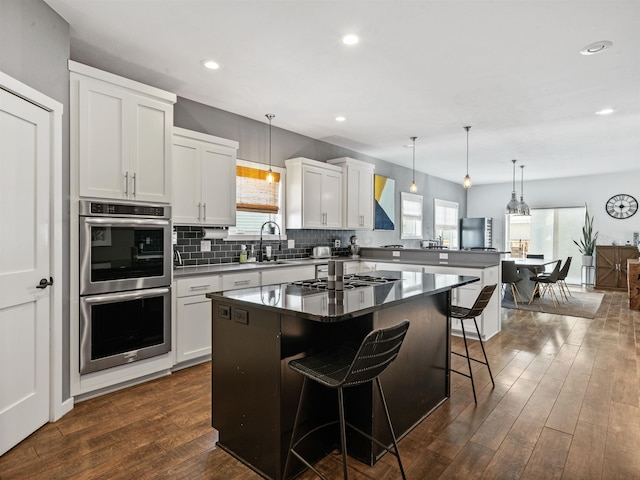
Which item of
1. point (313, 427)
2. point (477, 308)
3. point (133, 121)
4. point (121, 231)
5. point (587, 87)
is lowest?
point (313, 427)

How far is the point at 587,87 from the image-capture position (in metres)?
3.76

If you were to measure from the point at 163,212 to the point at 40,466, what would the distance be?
191 cm

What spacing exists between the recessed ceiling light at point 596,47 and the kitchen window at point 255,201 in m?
Result: 3.09

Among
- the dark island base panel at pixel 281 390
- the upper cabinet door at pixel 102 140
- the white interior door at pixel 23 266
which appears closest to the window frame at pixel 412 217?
the dark island base panel at pixel 281 390

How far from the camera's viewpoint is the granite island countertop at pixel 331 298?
1752 millimetres

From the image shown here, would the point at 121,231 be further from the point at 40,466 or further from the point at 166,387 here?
the point at 40,466

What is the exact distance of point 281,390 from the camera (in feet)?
6.25

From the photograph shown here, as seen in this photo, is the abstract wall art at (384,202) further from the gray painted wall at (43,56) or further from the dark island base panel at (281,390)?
the gray painted wall at (43,56)

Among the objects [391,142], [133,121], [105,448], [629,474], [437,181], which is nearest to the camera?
[629,474]

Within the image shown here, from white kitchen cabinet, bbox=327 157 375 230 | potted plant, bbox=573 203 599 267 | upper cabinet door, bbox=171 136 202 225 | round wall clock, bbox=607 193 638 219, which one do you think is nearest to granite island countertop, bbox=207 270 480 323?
upper cabinet door, bbox=171 136 202 225

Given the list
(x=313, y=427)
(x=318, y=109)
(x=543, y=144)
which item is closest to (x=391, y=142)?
(x=318, y=109)

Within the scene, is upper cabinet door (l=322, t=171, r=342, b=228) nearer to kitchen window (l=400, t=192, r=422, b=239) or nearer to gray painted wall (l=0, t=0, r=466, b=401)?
gray painted wall (l=0, t=0, r=466, b=401)

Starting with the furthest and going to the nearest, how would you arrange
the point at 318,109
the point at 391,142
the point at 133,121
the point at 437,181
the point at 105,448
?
the point at 437,181
the point at 391,142
the point at 318,109
the point at 133,121
the point at 105,448

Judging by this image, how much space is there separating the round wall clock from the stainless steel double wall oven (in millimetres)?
9992
